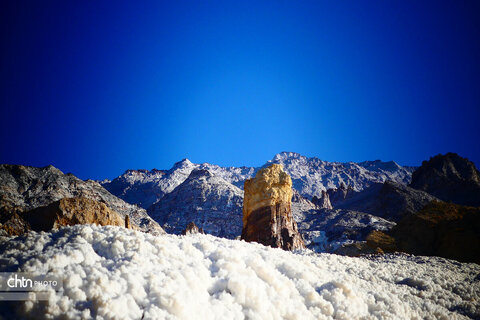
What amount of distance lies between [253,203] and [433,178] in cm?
8294

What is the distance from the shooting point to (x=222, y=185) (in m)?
117

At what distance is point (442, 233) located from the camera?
65.2ft

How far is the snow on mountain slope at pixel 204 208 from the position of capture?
95812 millimetres

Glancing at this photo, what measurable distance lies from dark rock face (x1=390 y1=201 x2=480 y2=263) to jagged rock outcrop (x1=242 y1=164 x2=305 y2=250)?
12.4 meters

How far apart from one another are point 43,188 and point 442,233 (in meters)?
59.9

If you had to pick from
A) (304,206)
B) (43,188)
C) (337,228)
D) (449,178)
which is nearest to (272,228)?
(43,188)

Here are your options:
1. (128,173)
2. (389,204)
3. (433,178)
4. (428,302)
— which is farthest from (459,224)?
(128,173)

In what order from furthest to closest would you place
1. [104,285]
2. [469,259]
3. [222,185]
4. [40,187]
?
1. [222,185]
2. [40,187]
3. [469,259]
4. [104,285]

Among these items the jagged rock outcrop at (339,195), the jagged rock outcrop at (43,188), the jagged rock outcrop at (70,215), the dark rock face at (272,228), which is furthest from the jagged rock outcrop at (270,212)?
the jagged rock outcrop at (339,195)

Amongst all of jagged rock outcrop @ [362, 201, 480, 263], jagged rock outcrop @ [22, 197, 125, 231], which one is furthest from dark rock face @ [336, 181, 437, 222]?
jagged rock outcrop @ [22, 197, 125, 231]

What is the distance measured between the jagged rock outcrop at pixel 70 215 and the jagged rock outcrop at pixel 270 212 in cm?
1897

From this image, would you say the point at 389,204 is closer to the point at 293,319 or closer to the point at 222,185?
the point at 222,185

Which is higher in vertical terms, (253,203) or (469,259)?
(253,203)

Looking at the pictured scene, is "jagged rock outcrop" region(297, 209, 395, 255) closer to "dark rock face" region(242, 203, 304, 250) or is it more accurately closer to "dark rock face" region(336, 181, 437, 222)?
"dark rock face" region(336, 181, 437, 222)
